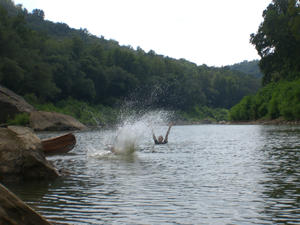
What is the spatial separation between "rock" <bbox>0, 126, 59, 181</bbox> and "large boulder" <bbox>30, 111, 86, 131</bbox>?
142ft

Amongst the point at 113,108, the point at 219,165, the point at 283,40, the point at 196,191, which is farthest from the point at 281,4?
the point at 196,191

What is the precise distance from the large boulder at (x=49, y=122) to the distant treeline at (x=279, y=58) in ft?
122

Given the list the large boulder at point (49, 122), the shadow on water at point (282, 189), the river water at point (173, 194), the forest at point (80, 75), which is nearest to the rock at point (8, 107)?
the large boulder at point (49, 122)

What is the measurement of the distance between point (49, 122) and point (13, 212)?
53639 mm

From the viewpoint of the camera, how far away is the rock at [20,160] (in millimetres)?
13906

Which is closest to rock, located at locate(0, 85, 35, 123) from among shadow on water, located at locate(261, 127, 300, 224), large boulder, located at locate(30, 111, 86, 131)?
large boulder, located at locate(30, 111, 86, 131)

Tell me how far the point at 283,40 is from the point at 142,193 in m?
77.7

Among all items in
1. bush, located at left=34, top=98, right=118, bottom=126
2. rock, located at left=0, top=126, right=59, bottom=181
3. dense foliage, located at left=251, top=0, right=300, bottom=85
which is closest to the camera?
rock, located at left=0, top=126, right=59, bottom=181

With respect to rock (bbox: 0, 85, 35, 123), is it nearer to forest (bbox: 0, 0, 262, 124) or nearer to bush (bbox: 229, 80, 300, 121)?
forest (bbox: 0, 0, 262, 124)

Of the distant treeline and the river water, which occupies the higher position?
the distant treeline

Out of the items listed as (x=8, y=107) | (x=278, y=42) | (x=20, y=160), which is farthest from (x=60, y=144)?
(x=278, y=42)

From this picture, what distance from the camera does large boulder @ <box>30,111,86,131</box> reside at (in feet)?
186

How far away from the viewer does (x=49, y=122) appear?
57750 millimetres

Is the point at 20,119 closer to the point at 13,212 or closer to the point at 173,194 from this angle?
Result: the point at 173,194
